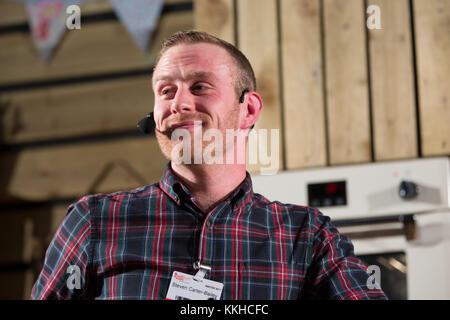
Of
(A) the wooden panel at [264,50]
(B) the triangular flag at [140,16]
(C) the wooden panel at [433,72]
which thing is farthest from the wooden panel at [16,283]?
(C) the wooden panel at [433,72]

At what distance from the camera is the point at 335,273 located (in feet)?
3.48

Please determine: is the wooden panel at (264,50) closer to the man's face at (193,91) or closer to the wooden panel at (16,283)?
the man's face at (193,91)

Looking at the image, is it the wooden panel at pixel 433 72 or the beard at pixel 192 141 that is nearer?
the beard at pixel 192 141

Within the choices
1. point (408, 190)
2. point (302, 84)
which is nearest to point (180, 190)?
point (408, 190)

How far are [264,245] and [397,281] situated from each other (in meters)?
0.83

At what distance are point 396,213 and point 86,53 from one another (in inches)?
75.4

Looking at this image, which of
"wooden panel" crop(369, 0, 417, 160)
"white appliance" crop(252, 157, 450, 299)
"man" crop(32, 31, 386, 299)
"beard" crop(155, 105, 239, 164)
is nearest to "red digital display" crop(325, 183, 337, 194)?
"white appliance" crop(252, 157, 450, 299)

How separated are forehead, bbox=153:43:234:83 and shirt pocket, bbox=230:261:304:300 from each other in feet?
1.14

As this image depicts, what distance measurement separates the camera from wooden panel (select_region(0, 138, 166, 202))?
3.00 meters

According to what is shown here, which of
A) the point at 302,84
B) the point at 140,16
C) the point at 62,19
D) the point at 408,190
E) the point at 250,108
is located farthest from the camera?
the point at 62,19

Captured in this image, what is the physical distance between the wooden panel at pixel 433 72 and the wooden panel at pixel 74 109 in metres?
1.43

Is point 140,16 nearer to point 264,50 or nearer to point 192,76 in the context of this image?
point 264,50

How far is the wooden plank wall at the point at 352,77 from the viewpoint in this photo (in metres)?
1.93

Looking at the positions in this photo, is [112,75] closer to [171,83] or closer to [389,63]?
[389,63]
